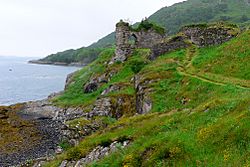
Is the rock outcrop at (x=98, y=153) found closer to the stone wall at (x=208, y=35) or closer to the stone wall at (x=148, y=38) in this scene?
the stone wall at (x=208, y=35)

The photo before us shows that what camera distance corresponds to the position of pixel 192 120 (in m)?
26.1

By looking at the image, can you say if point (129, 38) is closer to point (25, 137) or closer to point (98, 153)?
point (25, 137)

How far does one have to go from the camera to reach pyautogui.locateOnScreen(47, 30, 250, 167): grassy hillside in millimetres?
20109

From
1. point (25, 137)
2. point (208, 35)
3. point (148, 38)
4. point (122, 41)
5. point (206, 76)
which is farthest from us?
point (148, 38)

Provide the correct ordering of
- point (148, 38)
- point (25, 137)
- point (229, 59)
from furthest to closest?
1. point (148, 38)
2. point (25, 137)
3. point (229, 59)

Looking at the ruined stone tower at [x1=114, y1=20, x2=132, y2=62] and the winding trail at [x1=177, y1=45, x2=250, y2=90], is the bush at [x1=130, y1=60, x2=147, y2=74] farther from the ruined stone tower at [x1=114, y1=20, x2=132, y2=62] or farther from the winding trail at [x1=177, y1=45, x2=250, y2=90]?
the winding trail at [x1=177, y1=45, x2=250, y2=90]

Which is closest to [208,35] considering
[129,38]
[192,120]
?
[129,38]

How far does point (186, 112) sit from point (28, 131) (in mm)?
40639

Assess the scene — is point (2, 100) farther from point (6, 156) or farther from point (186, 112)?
point (186, 112)

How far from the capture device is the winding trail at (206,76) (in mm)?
39237

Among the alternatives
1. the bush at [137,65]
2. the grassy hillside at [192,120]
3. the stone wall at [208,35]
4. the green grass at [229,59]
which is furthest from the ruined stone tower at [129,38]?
the green grass at [229,59]

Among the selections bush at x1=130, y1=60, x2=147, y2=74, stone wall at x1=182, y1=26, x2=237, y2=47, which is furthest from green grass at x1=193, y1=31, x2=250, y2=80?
bush at x1=130, y1=60, x2=147, y2=74

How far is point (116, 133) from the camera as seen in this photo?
29688 mm

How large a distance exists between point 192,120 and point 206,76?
2061 centimetres
